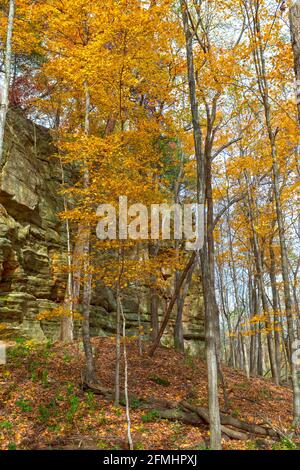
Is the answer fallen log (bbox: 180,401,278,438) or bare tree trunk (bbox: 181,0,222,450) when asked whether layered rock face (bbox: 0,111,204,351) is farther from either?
bare tree trunk (bbox: 181,0,222,450)

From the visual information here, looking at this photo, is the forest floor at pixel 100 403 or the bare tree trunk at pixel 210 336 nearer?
the bare tree trunk at pixel 210 336

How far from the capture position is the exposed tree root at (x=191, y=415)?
25.8ft

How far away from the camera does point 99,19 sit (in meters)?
10.8

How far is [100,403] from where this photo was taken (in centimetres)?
879

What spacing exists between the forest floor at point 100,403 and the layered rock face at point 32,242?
67.3 inches

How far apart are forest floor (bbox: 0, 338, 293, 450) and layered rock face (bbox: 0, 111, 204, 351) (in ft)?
5.61

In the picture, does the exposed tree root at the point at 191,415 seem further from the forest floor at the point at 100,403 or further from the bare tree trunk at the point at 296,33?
the bare tree trunk at the point at 296,33

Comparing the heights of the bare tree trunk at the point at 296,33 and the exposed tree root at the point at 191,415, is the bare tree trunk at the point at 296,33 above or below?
above

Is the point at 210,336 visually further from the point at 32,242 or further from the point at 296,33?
the point at 32,242

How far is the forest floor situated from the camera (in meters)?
7.11

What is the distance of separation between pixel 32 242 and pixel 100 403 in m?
7.87

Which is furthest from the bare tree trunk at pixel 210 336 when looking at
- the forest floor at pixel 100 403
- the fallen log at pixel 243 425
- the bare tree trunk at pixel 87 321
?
the bare tree trunk at pixel 87 321

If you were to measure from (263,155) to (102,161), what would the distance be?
30.2ft
